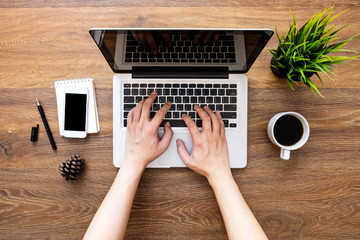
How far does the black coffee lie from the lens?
720 millimetres

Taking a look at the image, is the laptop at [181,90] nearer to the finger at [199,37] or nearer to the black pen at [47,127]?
the finger at [199,37]

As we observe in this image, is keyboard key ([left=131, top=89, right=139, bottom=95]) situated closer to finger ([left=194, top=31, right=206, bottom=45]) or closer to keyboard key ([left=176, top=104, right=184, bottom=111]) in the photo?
keyboard key ([left=176, top=104, right=184, bottom=111])

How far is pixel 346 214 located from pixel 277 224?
226mm

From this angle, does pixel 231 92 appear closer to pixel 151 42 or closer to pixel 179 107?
pixel 179 107

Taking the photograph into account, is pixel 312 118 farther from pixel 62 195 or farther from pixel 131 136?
pixel 62 195

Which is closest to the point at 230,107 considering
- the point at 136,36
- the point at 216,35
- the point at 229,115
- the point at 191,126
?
the point at 229,115

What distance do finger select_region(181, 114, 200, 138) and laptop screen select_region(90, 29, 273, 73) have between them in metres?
0.16

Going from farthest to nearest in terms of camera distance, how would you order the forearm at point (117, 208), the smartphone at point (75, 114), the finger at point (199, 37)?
the smartphone at point (75, 114), the forearm at point (117, 208), the finger at point (199, 37)

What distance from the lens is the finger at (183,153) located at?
0.74 meters

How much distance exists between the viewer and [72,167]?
0.74 metres

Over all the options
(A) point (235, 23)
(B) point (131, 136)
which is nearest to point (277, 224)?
(B) point (131, 136)

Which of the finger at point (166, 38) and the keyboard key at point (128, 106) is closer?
the finger at point (166, 38)

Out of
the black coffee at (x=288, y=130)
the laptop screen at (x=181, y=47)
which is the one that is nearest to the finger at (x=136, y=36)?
the laptop screen at (x=181, y=47)

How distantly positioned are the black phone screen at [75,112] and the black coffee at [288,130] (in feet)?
2.01
